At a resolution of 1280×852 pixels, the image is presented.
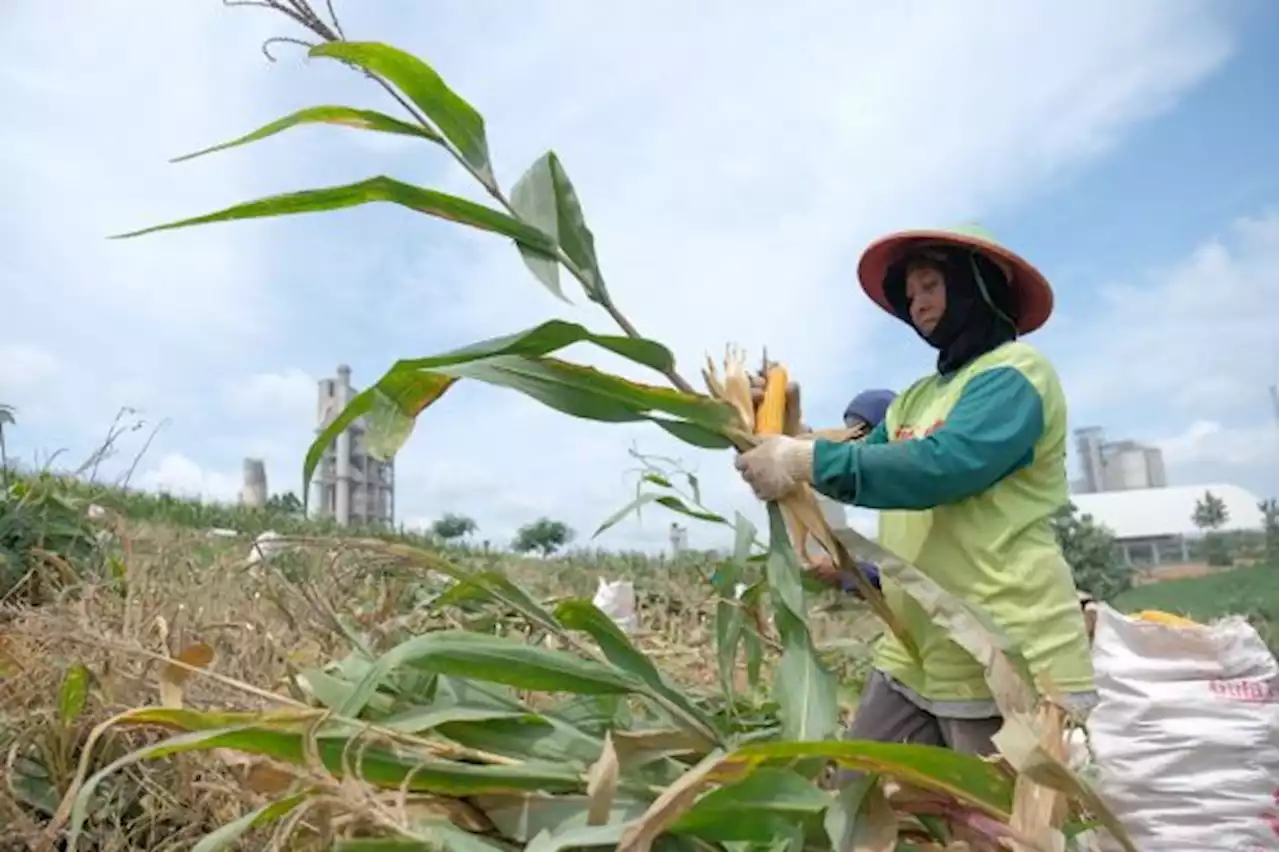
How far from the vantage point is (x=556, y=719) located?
4.17 ft

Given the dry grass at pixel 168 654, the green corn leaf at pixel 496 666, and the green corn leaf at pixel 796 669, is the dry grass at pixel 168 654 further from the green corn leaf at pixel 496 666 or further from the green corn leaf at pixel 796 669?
the green corn leaf at pixel 796 669

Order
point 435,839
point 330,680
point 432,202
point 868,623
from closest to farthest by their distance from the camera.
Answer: point 435,839
point 330,680
point 432,202
point 868,623

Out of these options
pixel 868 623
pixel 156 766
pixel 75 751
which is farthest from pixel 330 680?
pixel 868 623

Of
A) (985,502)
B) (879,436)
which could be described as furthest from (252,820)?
(879,436)

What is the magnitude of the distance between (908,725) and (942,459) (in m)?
0.49

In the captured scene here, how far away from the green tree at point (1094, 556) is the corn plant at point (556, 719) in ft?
42.6

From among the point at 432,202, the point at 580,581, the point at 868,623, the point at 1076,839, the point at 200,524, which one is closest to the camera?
the point at 1076,839

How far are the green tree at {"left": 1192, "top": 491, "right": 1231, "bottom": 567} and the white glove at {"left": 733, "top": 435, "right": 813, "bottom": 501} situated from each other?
614 inches

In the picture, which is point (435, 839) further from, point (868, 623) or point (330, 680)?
point (868, 623)

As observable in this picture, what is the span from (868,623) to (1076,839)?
70.6 inches

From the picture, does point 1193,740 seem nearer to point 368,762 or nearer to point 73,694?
point 368,762

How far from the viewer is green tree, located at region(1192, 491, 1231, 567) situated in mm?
15234

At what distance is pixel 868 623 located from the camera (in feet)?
9.55

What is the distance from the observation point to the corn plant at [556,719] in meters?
1.01
